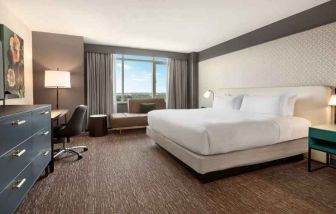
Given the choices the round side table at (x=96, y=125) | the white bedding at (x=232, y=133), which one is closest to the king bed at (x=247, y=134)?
the white bedding at (x=232, y=133)

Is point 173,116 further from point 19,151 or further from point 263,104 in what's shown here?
point 19,151

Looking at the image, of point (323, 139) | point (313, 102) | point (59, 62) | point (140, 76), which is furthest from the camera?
point (140, 76)

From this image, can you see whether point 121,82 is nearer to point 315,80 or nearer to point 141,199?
point 141,199

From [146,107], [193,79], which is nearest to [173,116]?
[146,107]

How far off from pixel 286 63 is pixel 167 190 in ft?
10.0

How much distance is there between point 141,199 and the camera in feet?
6.10

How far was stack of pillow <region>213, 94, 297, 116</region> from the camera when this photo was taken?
2.98 metres

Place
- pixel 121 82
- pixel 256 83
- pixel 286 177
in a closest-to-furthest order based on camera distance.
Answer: pixel 286 177 → pixel 256 83 → pixel 121 82

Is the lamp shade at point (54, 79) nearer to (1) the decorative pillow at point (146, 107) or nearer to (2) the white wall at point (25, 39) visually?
(2) the white wall at point (25, 39)

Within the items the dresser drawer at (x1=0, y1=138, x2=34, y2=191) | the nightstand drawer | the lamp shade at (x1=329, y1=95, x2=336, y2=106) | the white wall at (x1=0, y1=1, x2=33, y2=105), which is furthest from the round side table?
the lamp shade at (x1=329, y1=95, x2=336, y2=106)

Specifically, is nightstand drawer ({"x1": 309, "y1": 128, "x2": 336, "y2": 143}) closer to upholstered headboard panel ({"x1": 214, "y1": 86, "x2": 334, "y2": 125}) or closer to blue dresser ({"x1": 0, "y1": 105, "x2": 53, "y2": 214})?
upholstered headboard panel ({"x1": 214, "y1": 86, "x2": 334, "y2": 125})

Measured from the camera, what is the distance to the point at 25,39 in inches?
143

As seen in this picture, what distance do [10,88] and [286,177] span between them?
4038mm

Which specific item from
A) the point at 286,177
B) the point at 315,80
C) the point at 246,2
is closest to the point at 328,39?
the point at 315,80
